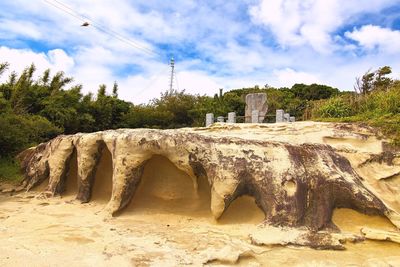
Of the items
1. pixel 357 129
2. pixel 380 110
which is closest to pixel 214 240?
pixel 357 129

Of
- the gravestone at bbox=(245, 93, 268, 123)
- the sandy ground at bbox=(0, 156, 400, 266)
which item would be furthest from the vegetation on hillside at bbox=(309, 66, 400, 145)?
the sandy ground at bbox=(0, 156, 400, 266)

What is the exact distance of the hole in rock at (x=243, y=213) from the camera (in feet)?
18.7

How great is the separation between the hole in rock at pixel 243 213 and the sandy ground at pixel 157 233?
1 centimetres

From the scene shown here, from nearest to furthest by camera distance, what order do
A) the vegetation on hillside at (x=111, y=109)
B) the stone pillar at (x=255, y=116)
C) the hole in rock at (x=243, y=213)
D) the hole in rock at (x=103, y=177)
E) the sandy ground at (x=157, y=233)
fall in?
the sandy ground at (x=157, y=233) < the hole in rock at (x=243, y=213) < the hole in rock at (x=103, y=177) < the vegetation on hillside at (x=111, y=109) < the stone pillar at (x=255, y=116)

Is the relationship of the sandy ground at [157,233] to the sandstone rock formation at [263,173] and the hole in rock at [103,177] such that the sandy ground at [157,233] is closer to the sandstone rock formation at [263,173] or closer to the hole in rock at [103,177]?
the hole in rock at [103,177]

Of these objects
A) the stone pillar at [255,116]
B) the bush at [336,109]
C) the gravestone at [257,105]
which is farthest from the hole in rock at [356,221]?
the gravestone at [257,105]

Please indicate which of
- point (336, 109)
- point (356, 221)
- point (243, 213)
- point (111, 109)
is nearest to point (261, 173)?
point (243, 213)

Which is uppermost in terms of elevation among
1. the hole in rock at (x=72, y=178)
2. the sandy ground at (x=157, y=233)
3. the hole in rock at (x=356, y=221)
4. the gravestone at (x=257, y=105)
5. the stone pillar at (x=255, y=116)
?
the gravestone at (x=257, y=105)

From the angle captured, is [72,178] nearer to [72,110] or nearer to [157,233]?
[157,233]

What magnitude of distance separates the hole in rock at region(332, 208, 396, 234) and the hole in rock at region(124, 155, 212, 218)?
6.34ft

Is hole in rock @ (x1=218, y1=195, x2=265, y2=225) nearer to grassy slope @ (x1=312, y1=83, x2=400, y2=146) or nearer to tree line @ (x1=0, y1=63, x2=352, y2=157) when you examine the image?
grassy slope @ (x1=312, y1=83, x2=400, y2=146)

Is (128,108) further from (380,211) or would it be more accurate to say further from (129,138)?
(380,211)

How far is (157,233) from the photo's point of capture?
519 cm

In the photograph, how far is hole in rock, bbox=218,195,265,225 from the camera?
224 inches
